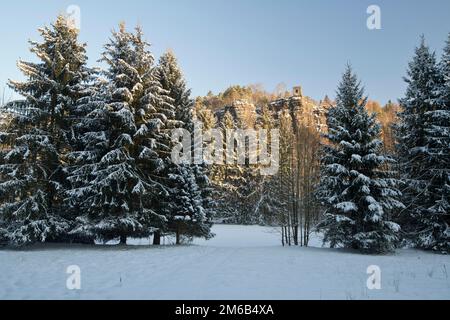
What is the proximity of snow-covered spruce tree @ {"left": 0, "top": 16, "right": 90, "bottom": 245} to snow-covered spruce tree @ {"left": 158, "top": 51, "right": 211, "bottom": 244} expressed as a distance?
498 cm

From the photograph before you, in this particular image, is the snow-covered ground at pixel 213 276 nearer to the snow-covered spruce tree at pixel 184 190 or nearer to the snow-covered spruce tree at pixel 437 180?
the snow-covered spruce tree at pixel 437 180

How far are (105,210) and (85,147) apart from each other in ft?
11.0

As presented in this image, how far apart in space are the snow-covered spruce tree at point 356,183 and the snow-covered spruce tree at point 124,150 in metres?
8.82

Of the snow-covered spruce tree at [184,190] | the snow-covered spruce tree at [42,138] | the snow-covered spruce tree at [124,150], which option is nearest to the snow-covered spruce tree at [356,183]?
the snow-covered spruce tree at [184,190]

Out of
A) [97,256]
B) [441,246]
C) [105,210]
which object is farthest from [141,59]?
[441,246]

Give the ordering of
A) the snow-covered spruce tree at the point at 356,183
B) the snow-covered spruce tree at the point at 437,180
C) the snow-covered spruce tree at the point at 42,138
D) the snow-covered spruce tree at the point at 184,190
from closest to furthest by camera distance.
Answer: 1. the snow-covered spruce tree at the point at 42,138
2. the snow-covered spruce tree at the point at 356,183
3. the snow-covered spruce tree at the point at 437,180
4. the snow-covered spruce tree at the point at 184,190

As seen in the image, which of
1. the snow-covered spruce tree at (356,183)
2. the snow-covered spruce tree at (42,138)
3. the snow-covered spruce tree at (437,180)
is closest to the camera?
the snow-covered spruce tree at (42,138)

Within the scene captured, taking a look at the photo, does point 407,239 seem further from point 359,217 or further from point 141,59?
point 141,59

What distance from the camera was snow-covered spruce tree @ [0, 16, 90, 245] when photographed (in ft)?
48.2

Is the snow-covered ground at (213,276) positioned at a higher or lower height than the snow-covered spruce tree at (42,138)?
lower

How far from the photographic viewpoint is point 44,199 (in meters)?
15.1

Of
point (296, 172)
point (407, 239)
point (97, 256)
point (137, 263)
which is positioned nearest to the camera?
point (137, 263)

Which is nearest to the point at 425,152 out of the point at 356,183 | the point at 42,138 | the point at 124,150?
the point at 356,183

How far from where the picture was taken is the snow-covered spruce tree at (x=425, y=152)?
52.9 feet
